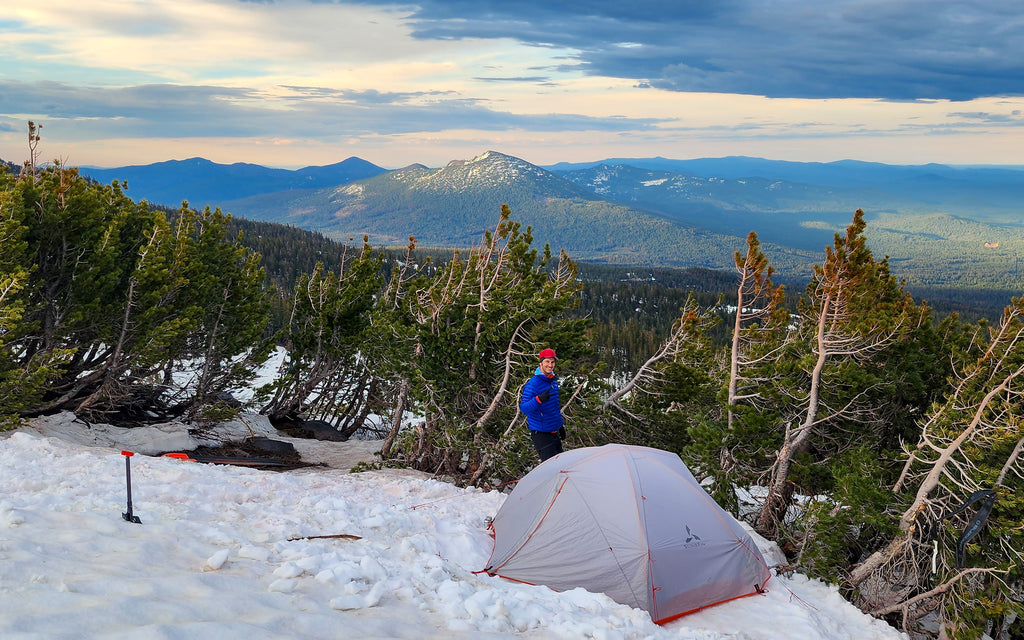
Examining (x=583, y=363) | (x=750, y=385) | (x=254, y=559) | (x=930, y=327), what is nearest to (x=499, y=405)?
(x=583, y=363)

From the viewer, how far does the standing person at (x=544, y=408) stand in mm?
11984

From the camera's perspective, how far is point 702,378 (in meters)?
15.4

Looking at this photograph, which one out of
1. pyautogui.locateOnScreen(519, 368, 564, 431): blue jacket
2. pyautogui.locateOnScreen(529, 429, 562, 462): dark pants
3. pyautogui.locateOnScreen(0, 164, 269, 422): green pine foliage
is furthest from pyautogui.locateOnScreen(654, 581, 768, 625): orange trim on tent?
pyautogui.locateOnScreen(0, 164, 269, 422): green pine foliage

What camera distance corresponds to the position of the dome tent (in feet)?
30.1

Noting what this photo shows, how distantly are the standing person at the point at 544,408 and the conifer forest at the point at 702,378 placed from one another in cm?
163

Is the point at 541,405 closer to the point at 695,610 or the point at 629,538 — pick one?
the point at 629,538

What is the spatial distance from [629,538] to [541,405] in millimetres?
3335

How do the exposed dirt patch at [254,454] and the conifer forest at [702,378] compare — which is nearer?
the conifer forest at [702,378]

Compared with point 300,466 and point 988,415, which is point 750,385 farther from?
point 300,466

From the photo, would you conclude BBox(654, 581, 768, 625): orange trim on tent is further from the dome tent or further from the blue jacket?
the blue jacket

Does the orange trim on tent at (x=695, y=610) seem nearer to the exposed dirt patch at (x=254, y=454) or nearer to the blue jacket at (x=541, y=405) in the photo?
the blue jacket at (x=541, y=405)

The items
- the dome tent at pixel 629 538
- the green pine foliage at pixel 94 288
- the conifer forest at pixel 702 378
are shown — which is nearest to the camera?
the dome tent at pixel 629 538

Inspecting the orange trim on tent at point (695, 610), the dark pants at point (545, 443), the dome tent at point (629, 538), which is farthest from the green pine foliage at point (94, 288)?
the orange trim on tent at point (695, 610)

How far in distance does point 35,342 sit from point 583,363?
13522 mm
